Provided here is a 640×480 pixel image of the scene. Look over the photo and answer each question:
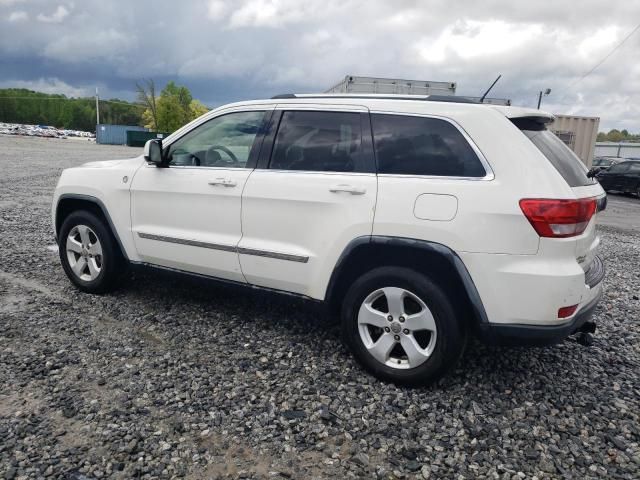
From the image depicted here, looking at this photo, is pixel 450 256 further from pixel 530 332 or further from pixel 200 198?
pixel 200 198

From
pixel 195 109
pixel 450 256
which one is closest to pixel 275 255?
pixel 450 256

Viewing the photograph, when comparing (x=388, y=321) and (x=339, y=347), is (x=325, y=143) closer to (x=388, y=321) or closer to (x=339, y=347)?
(x=388, y=321)

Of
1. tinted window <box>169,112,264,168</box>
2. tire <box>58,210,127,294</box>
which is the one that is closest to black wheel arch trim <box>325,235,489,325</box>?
tinted window <box>169,112,264,168</box>

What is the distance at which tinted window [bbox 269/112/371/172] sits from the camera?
11.0ft

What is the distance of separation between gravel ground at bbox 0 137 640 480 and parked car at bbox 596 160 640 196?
1741 centimetres

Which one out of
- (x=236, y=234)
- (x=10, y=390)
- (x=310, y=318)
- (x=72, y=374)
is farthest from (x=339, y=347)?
(x=10, y=390)

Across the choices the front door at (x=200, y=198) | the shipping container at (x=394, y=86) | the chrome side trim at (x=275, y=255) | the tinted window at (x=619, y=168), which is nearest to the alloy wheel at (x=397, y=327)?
the chrome side trim at (x=275, y=255)

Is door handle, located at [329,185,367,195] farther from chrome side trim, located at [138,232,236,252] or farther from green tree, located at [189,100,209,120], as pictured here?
green tree, located at [189,100,209,120]

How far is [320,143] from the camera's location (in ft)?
11.6

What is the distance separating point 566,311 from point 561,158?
0.97 metres

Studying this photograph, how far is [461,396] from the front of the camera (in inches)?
126

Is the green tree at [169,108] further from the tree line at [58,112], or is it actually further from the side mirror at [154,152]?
the side mirror at [154,152]

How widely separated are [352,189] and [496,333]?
1.25m

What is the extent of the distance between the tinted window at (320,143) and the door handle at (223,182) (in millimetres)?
334
